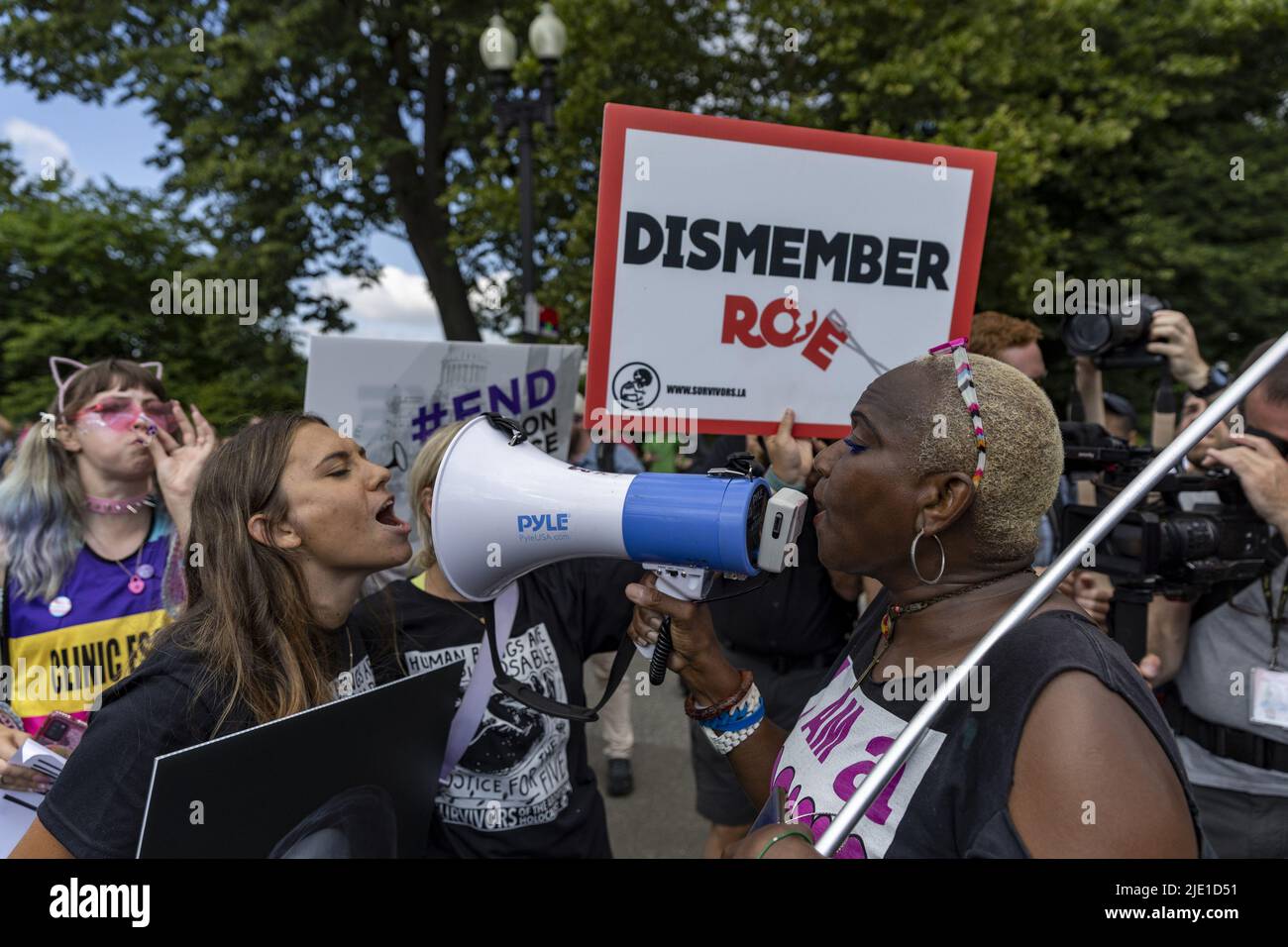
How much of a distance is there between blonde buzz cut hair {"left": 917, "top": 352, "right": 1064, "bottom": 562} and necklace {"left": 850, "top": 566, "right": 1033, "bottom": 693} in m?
0.04

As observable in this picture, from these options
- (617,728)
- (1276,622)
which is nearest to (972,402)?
(1276,622)

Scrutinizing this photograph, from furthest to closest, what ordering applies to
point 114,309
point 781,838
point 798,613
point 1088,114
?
point 114,309 → point 1088,114 → point 798,613 → point 781,838

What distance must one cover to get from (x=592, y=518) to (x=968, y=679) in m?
0.67

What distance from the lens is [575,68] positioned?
30.0 feet

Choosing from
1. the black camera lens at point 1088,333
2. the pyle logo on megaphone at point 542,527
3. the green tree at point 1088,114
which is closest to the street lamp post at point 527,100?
the green tree at point 1088,114

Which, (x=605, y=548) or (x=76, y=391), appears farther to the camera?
(x=76, y=391)

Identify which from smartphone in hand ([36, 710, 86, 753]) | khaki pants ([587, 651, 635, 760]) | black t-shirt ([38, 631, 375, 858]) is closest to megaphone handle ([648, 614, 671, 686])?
black t-shirt ([38, 631, 375, 858])

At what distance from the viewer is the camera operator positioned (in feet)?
6.54

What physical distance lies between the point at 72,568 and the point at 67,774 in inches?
43.8

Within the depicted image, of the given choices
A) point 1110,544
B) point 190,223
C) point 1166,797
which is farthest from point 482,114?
point 1166,797

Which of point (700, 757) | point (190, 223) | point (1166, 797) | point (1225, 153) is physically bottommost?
point (700, 757)

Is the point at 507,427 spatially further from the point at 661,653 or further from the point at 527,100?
the point at 527,100

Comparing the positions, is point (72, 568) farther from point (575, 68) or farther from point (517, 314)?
point (517, 314)

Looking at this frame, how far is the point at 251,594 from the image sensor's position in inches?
64.4
